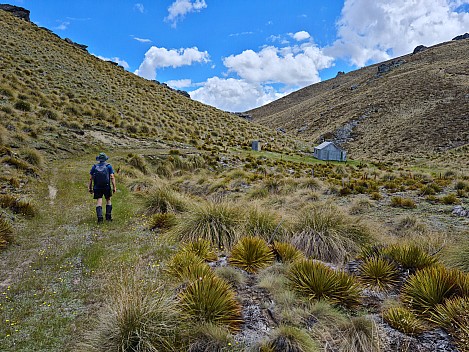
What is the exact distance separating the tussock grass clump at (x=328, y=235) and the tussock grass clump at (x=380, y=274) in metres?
0.95

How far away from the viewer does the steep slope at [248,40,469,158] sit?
51219 mm

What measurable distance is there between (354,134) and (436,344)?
217 feet

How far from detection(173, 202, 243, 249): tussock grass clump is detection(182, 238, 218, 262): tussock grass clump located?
41cm

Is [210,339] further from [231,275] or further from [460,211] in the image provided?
[460,211]

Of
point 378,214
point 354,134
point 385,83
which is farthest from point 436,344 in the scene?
point 385,83

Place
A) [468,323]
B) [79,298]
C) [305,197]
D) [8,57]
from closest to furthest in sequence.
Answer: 1. [468,323]
2. [79,298]
3. [305,197]
4. [8,57]

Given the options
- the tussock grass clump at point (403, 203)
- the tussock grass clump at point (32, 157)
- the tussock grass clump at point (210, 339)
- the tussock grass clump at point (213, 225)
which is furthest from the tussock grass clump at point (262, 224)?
the tussock grass clump at point (32, 157)

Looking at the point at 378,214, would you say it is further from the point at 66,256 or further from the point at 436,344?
the point at 66,256

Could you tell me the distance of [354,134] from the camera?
64.2 meters

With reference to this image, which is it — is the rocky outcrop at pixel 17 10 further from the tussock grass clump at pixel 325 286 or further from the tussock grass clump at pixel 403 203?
the tussock grass clump at pixel 325 286

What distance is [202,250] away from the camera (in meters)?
6.00

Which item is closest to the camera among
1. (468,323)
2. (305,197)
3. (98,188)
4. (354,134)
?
(468,323)

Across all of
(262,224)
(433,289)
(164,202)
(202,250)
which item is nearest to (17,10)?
(164,202)

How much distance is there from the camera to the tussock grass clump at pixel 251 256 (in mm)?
5497
